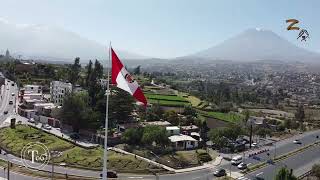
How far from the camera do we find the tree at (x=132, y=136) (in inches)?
1612

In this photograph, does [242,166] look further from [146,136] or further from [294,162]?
[146,136]

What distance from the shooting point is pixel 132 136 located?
134 feet

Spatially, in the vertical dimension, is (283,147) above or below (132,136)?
below

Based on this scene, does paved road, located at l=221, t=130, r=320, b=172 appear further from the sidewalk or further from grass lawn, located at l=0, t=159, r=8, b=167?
grass lawn, located at l=0, t=159, r=8, b=167

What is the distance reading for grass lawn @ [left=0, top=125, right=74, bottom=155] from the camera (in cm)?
3912

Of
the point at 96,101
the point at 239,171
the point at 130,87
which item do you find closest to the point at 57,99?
the point at 96,101

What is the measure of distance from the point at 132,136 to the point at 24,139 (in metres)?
10.8

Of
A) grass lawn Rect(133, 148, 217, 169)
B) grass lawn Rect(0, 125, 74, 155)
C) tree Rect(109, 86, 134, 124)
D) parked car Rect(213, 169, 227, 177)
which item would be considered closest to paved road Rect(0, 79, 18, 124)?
grass lawn Rect(0, 125, 74, 155)

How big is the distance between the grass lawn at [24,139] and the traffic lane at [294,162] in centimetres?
1799

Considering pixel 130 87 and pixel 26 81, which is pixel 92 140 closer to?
pixel 130 87

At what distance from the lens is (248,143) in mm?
49188

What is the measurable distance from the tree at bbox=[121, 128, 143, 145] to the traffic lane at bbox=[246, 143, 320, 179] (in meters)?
11.7

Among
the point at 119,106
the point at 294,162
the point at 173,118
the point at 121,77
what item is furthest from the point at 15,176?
the point at 294,162

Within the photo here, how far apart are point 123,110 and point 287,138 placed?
77.3 feet
